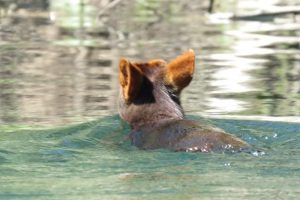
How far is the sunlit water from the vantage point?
7.02 m

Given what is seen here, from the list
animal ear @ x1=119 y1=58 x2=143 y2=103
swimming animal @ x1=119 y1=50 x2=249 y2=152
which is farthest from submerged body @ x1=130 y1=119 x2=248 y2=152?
animal ear @ x1=119 y1=58 x2=143 y2=103

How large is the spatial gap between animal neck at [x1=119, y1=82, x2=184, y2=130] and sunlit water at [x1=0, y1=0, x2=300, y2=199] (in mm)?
240

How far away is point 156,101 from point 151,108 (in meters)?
0.09

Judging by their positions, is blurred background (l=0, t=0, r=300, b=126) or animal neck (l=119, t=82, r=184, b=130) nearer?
animal neck (l=119, t=82, r=184, b=130)

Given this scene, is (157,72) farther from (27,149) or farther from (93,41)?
(93,41)

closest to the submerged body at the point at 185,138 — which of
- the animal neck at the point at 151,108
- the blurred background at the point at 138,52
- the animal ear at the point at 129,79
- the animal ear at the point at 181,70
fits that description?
the animal neck at the point at 151,108

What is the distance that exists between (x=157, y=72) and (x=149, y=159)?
4.94 ft

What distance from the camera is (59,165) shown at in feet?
25.3

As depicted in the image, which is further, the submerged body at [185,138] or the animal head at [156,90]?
the animal head at [156,90]

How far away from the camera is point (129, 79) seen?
850cm

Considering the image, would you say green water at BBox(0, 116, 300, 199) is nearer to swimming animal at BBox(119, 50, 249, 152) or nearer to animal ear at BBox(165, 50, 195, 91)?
swimming animal at BBox(119, 50, 249, 152)

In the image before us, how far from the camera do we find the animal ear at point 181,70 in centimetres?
880

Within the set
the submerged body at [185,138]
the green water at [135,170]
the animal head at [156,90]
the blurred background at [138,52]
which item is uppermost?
the animal head at [156,90]

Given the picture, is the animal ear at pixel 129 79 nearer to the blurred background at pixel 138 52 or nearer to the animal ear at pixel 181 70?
the animal ear at pixel 181 70
